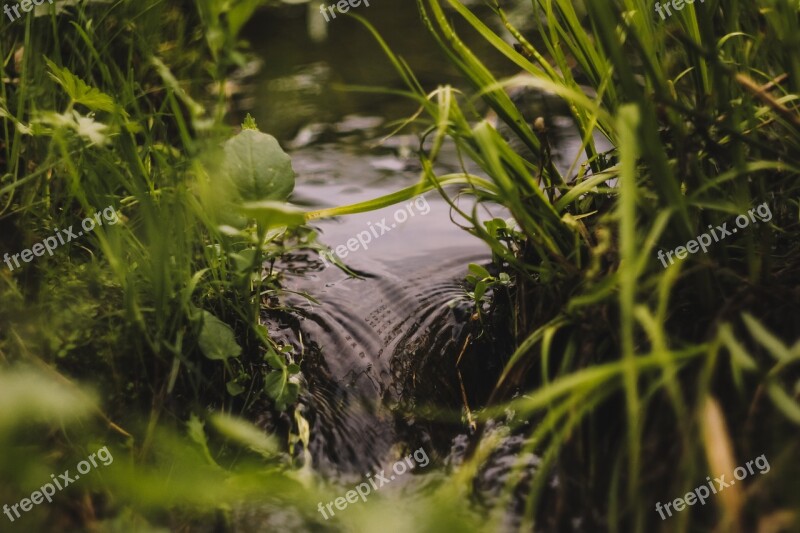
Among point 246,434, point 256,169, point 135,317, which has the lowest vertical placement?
point 246,434

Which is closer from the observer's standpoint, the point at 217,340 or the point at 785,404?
the point at 785,404

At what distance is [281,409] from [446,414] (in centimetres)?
35

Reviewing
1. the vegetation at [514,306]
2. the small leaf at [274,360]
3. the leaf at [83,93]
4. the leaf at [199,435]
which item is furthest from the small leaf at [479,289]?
the leaf at [83,93]

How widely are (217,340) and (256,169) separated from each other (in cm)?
36

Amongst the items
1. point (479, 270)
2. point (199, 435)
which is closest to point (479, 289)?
point (479, 270)

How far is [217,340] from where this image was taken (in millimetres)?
1396

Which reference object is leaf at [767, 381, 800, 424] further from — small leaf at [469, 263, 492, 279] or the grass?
small leaf at [469, 263, 492, 279]

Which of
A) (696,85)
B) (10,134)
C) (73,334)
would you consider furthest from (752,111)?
(10,134)

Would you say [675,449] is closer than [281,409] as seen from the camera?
Yes

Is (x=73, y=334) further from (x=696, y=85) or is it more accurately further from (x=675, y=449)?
(x=696, y=85)

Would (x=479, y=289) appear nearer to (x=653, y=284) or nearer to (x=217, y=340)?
(x=653, y=284)

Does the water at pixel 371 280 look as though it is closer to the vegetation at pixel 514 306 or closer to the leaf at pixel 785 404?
the vegetation at pixel 514 306

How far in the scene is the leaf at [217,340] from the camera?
138 centimetres

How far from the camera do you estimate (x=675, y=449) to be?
1.05m
